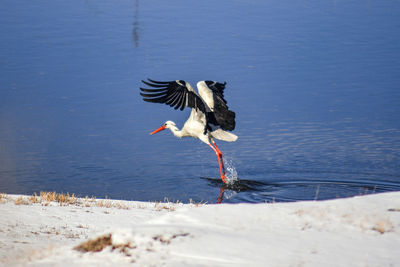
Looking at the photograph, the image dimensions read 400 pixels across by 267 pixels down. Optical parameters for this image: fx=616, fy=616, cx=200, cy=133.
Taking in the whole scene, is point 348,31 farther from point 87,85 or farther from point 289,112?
point 87,85

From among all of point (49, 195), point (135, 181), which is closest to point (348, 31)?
point (135, 181)

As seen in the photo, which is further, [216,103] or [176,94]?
[216,103]

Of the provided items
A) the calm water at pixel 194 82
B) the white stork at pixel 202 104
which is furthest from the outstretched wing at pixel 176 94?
the calm water at pixel 194 82

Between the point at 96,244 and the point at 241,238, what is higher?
the point at 241,238

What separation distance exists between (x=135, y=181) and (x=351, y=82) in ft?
29.3

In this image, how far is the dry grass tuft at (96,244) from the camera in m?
5.50

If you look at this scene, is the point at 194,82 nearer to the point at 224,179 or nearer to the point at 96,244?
the point at 224,179

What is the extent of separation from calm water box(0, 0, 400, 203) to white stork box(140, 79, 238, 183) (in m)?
0.81

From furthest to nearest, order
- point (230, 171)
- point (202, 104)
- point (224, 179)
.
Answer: point (230, 171) < point (224, 179) < point (202, 104)

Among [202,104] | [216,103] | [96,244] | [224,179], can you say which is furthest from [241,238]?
[224,179]

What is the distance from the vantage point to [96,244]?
18.2ft

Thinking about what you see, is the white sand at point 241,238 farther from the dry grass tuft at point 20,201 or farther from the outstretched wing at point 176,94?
the outstretched wing at point 176,94

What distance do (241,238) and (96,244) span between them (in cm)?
131

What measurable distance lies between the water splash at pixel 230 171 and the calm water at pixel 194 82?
0.24 ft
